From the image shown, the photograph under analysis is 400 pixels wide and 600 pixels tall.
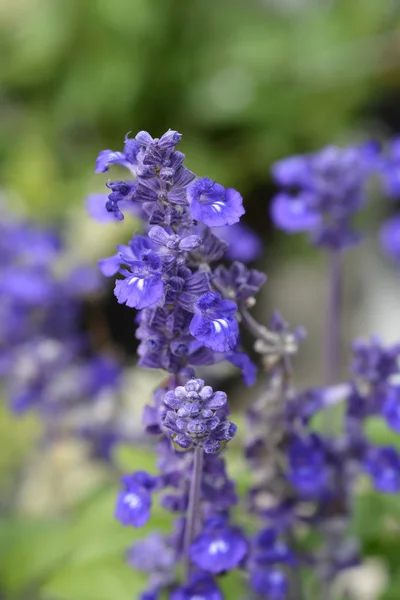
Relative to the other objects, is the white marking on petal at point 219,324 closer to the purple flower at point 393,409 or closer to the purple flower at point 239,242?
the purple flower at point 393,409

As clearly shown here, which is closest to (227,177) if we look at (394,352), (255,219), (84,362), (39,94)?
(255,219)

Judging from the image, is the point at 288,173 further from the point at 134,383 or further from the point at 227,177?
the point at 227,177

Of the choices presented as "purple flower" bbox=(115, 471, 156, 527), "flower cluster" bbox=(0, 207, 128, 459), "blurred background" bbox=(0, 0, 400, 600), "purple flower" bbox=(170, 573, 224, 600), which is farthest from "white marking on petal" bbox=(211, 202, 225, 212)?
"blurred background" bbox=(0, 0, 400, 600)

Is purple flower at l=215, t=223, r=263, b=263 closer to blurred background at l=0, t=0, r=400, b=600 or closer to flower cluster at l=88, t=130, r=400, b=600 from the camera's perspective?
flower cluster at l=88, t=130, r=400, b=600

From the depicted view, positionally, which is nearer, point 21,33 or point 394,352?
point 394,352

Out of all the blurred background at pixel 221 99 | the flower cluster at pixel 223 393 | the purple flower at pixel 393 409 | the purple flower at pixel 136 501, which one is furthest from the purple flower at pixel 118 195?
the blurred background at pixel 221 99
